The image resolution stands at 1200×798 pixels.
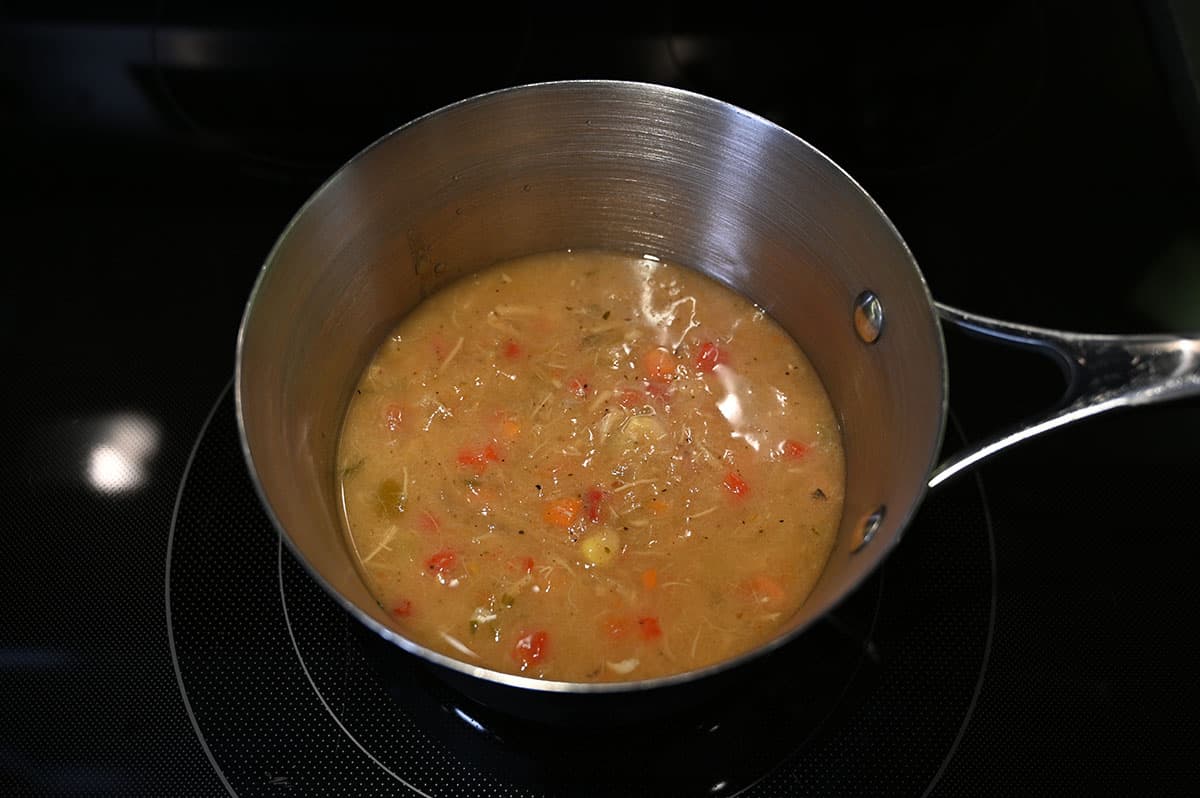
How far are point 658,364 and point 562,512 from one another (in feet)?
1.37

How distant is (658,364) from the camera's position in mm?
2262

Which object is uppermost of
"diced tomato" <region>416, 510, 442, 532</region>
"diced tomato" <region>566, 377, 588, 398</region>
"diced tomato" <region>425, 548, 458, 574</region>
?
"diced tomato" <region>566, 377, 588, 398</region>

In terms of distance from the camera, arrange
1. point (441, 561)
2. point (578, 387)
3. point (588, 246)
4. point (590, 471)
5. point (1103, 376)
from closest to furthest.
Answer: point (1103, 376) < point (441, 561) < point (590, 471) < point (578, 387) < point (588, 246)

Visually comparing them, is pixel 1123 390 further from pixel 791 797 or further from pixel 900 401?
pixel 791 797

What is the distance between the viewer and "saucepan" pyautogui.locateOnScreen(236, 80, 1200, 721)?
169 cm

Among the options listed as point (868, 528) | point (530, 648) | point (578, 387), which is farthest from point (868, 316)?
point (530, 648)

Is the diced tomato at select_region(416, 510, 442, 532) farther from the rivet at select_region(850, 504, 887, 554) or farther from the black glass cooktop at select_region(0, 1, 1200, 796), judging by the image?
the rivet at select_region(850, 504, 887, 554)

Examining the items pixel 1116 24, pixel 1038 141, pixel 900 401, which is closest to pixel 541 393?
pixel 900 401

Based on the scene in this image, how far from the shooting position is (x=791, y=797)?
1.83 m

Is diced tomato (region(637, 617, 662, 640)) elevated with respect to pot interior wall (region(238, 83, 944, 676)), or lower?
lower

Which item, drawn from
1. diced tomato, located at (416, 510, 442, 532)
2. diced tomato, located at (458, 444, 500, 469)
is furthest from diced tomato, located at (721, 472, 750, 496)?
diced tomato, located at (416, 510, 442, 532)

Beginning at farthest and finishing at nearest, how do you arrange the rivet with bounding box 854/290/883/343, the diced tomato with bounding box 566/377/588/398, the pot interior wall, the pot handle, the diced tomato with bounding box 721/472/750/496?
the diced tomato with bounding box 566/377/588/398
the diced tomato with bounding box 721/472/750/496
the rivet with bounding box 854/290/883/343
the pot interior wall
the pot handle

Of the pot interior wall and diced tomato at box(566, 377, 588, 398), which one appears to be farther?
diced tomato at box(566, 377, 588, 398)

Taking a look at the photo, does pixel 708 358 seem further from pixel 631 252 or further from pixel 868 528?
pixel 868 528
